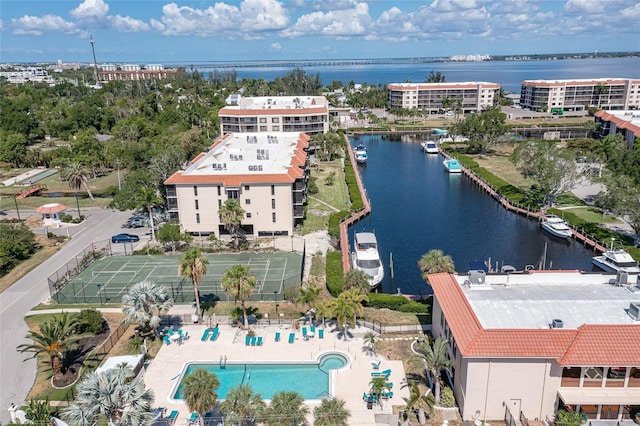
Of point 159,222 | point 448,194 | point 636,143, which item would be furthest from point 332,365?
point 636,143

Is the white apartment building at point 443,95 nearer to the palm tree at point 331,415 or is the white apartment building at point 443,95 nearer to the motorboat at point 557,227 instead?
the motorboat at point 557,227

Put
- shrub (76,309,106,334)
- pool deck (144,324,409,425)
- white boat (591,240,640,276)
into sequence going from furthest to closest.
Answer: white boat (591,240,640,276) < shrub (76,309,106,334) < pool deck (144,324,409,425)

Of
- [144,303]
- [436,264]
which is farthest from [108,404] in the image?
[436,264]

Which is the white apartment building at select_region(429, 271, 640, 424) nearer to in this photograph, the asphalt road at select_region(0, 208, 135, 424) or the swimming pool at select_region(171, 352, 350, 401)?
the swimming pool at select_region(171, 352, 350, 401)

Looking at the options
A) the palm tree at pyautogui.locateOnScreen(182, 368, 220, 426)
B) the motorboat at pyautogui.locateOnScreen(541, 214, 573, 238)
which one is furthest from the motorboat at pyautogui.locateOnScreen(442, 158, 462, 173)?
the palm tree at pyautogui.locateOnScreen(182, 368, 220, 426)

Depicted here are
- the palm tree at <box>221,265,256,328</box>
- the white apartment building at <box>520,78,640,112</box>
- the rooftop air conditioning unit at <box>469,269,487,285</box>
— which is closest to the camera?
the rooftop air conditioning unit at <box>469,269,487,285</box>

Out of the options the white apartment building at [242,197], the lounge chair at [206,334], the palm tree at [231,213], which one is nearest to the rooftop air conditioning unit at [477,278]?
the lounge chair at [206,334]
